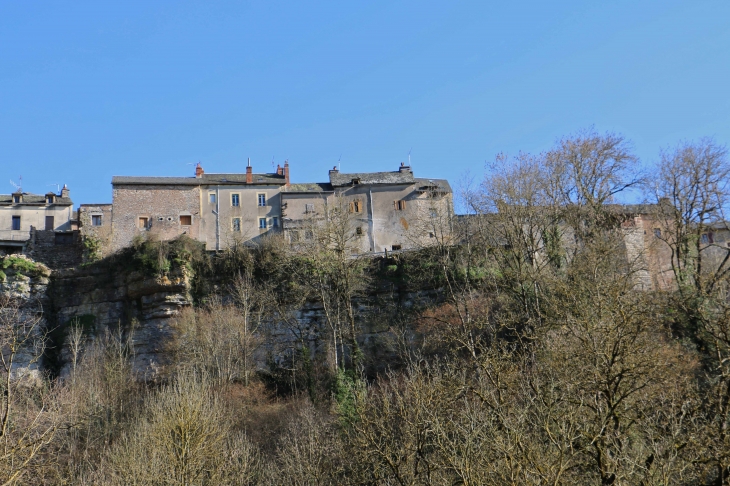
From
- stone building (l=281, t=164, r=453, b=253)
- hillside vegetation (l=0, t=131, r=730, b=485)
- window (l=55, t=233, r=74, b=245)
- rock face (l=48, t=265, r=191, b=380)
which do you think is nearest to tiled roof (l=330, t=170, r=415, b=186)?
stone building (l=281, t=164, r=453, b=253)

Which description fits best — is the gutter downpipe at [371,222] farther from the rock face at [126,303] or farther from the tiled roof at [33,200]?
the tiled roof at [33,200]

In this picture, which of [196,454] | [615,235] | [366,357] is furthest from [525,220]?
[196,454]

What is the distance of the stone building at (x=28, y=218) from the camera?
4809 centimetres

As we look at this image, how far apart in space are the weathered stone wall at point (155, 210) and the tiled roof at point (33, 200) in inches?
255

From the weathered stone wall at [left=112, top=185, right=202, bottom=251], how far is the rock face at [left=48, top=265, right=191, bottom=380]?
12.7 ft

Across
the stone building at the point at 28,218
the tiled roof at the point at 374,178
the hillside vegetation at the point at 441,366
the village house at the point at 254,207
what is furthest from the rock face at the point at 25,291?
the tiled roof at the point at 374,178

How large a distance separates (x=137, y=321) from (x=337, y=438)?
17433 mm

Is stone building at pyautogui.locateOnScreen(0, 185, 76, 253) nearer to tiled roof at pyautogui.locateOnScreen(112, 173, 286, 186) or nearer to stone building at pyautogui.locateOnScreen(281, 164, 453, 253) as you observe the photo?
tiled roof at pyautogui.locateOnScreen(112, 173, 286, 186)

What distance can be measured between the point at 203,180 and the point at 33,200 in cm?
1250

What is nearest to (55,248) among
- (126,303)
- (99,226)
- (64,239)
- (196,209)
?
(64,239)

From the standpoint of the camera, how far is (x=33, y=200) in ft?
166

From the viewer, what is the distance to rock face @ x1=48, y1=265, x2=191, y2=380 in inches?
1503

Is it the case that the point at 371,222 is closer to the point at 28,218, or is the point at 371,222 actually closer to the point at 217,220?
the point at 217,220

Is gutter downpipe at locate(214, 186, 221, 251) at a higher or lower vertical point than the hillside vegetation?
higher
